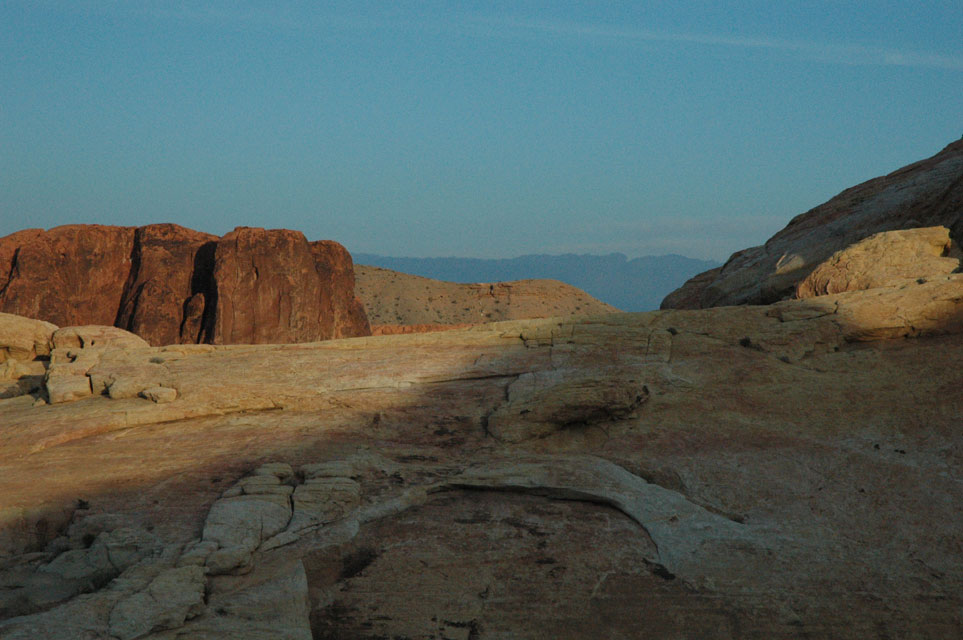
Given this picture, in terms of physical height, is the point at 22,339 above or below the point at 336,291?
below

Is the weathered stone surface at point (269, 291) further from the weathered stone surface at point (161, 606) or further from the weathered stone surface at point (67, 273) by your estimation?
the weathered stone surface at point (161, 606)

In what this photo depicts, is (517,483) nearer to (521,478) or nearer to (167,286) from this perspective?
(521,478)

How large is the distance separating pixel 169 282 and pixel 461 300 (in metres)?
46.4

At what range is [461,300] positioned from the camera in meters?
Result: 81.7

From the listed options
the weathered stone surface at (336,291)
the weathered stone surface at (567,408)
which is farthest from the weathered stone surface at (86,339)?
the weathered stone surface at (336,291)

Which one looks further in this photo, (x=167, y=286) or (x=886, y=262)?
(x=167, y=286)

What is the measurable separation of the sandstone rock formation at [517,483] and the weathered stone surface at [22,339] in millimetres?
3517

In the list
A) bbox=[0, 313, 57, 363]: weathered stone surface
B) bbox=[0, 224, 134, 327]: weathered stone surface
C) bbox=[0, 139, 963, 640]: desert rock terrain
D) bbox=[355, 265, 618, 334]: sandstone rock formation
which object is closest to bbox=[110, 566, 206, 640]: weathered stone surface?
bbox=[0, 139, 963, 640]: desert rock terrain

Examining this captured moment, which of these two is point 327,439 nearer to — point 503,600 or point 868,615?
point 503,600

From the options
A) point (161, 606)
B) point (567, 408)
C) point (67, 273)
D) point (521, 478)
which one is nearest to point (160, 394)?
point (161, 606)

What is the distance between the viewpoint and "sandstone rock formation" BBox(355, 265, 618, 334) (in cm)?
7819

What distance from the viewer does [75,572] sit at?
8.48 meters

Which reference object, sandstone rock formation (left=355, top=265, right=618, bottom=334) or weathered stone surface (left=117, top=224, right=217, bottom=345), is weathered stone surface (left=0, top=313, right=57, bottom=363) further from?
sandstone rock formation (left=355, top=265, right=618, bottom=334)

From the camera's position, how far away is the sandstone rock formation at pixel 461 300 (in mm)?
78188
